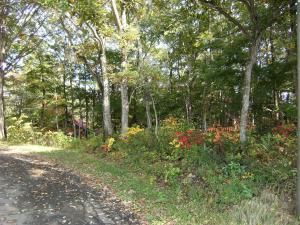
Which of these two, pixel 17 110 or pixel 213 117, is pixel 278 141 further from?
pixel 17 110

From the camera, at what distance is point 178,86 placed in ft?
62.9

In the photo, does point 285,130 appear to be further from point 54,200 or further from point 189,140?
point 54,200

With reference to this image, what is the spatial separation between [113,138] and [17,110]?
59.0 feet

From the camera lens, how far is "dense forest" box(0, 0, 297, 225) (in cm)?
764

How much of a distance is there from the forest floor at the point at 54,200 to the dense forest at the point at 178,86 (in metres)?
1.27

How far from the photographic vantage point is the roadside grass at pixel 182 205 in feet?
18.3

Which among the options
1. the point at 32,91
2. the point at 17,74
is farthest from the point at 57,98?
the point at 17,74

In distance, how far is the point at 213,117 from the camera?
18375mm

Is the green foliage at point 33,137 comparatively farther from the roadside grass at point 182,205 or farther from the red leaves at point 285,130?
the red leaves at point 285,130

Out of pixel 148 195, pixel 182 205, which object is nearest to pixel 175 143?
pixel 148 195

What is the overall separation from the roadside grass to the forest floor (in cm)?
39

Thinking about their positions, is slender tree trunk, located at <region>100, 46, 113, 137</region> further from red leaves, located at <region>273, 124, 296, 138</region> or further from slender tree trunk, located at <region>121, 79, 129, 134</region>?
red leaves, located at <region>273, 124, 296, 138</region>

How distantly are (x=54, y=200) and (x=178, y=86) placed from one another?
43.2 feet

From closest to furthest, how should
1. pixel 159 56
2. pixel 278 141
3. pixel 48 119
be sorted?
pixel 278 141 → pixel 159 56 → pixel 48 119
